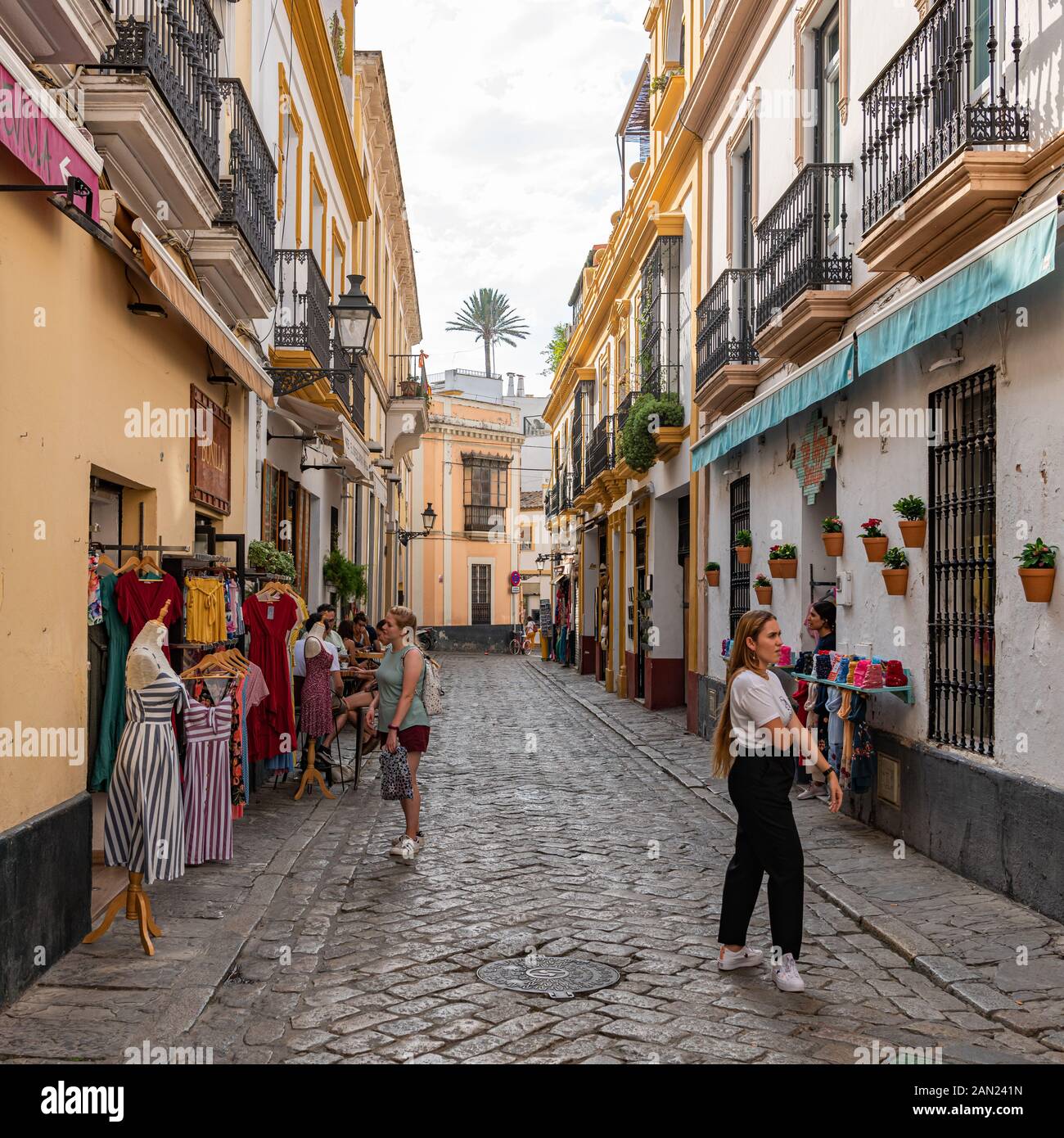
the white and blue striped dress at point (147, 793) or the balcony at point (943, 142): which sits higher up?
the balcony at point (943, 142)

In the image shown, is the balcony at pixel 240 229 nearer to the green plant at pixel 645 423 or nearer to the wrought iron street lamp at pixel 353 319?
the wrought iron street lamp at pixel 353 319

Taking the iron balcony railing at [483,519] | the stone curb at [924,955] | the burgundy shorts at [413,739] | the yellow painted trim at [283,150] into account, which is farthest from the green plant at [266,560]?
the iron balcony railing at [483,519]

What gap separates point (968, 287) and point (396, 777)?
4.61 m

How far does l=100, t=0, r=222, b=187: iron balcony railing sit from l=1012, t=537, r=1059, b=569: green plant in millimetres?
5270

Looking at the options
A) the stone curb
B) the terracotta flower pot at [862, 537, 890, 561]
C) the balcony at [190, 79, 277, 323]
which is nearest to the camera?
the stone curb

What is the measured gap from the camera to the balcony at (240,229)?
28.4 feet

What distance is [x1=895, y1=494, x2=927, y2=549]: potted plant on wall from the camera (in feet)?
25.3

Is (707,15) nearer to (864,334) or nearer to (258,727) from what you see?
(864,334)

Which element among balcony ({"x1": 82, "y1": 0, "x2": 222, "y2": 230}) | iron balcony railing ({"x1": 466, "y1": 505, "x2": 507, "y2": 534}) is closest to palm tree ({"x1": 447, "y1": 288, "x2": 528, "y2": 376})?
iron balcony railing ({"x1": 466, "y1": 505, "x2": 507, "y2": 534})

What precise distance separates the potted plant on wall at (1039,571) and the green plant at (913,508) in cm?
166

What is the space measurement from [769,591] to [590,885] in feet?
18.2

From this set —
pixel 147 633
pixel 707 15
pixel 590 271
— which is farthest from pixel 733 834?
pixel 590 271

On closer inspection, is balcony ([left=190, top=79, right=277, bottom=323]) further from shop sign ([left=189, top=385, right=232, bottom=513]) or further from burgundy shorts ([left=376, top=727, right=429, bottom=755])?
burgundy shorts ([left=376, top=727, right=429, bottom=755])

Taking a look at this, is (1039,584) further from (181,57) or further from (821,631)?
(181,57)
